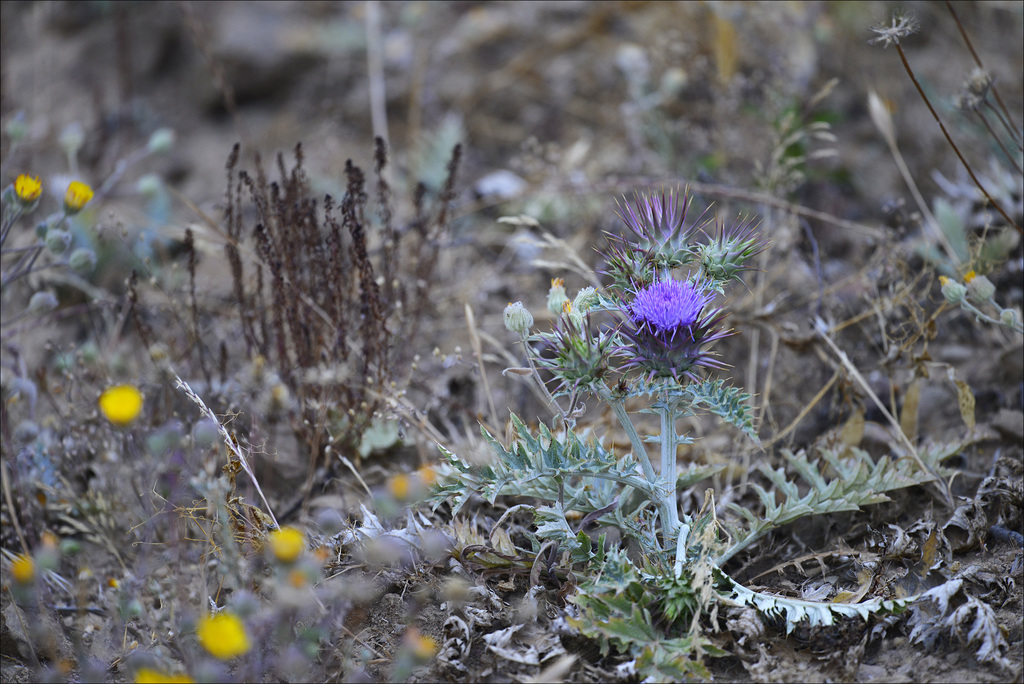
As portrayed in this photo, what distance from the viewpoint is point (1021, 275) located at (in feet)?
10.2

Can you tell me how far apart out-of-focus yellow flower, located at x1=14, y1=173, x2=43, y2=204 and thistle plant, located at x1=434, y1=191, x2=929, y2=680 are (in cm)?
147

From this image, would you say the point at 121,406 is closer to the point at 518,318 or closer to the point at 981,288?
the point at 518,318

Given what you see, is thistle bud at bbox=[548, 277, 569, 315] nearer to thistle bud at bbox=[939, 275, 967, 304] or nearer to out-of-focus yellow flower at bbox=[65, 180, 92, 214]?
thistle bud at bbox=[939, 275, 967, 304]

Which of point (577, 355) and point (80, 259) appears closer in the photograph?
point (577, 355)

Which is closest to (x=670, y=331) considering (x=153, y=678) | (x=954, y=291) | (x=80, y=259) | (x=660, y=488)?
(x=660, y=488)

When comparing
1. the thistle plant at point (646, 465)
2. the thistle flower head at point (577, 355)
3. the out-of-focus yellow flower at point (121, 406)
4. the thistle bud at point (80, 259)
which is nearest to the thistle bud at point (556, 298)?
the thistle plant at point (646, 465)

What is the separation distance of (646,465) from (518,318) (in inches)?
19.9

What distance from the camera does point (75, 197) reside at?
7.90 ft

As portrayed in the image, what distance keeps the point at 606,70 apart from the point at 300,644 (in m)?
4.67

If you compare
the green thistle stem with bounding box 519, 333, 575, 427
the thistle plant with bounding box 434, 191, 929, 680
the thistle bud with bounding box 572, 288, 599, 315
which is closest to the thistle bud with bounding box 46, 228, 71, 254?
the thistle plant with bounding box 434, 191, 929, 680

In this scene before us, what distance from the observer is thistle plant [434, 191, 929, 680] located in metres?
1.84

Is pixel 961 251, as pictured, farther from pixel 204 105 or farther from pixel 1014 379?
pixel 204 105

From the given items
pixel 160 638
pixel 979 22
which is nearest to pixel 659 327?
Result: pixel 160 638

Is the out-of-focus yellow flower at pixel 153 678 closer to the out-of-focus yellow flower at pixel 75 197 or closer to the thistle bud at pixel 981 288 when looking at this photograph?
the out-of-focus yellow flower at pixel 75 197
